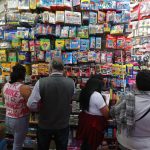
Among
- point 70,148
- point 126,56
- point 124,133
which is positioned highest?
point 126,56

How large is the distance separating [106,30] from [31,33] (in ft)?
3.94

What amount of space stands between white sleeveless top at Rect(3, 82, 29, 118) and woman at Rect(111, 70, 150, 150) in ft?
4.28

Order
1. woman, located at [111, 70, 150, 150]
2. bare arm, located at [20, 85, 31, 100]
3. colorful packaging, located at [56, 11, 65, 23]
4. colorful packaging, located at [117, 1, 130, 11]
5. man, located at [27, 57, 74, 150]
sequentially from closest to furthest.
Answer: woman, located at [111, 70, 150, 150] → man, located at [27, 57, 74, 150] → bare arm, located at [20, 85, 31, 100] → colorful packaging, located at [56, 11, 65, 23] → colorful packaging, located at [117, 1, 130, 11]

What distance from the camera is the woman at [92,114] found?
3291 millimetres

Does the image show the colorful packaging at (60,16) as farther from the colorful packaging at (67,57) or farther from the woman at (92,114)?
the woman at (92,114)

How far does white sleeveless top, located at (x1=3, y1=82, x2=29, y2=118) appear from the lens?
342 cm

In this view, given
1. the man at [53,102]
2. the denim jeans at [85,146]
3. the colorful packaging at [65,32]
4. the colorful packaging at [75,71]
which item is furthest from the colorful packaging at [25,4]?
the denim jeans at [85,146]

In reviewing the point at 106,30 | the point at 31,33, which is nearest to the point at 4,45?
the point at 31,33

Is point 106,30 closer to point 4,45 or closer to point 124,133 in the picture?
point 4,45

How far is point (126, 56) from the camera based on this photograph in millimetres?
4582

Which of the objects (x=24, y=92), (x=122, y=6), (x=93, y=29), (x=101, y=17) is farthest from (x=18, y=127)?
(x=122, y=6)

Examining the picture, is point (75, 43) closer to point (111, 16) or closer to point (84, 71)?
point (84, 71)

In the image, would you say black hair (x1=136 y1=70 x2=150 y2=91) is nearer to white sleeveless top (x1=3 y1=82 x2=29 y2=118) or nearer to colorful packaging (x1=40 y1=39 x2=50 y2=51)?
white sleeveless top (x1=3 y1=82 x2=29 y2=118)

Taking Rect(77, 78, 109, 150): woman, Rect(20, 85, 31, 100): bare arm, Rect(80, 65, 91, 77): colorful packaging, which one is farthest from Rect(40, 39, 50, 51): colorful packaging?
Rect(77, 78, 109, 150): woman
